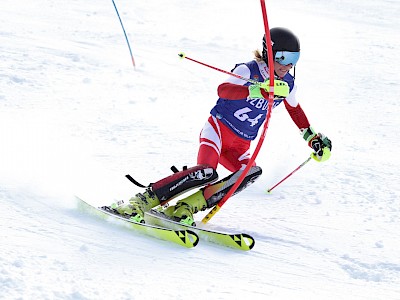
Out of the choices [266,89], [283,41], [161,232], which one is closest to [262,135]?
[266,89]

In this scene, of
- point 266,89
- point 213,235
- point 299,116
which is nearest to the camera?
point 266,89

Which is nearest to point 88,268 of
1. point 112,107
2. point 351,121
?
point 112,107

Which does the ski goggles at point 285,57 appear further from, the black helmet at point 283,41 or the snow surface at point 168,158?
Result: the snow surface at point 168,158

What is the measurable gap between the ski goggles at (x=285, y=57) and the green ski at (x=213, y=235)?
3.67 feet

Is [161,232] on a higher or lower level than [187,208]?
lower

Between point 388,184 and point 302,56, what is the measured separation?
5.22 m

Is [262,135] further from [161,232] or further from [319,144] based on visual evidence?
[161,232]

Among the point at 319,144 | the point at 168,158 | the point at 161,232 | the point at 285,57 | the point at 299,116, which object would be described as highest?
the point at 285,57

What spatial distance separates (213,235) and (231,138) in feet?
2.59

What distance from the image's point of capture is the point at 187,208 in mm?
4379

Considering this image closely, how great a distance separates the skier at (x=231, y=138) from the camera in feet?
14.2

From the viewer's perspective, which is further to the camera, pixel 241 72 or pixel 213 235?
pixel 241 72

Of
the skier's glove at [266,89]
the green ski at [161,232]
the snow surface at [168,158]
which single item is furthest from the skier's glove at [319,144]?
the green ski at [161,232]

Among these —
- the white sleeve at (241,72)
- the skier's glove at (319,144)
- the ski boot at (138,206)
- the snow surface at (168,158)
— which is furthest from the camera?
the skier's glove at (319,144)
